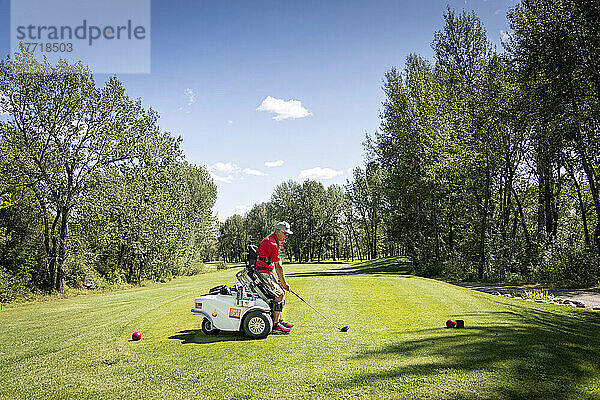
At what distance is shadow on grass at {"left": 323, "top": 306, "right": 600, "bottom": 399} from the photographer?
4980 mm

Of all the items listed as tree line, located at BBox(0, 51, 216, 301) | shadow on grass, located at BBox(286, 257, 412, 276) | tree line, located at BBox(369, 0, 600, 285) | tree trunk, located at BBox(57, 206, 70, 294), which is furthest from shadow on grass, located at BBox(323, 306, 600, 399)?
shadow on grass, located at BBox(286, 257, 412, 276)

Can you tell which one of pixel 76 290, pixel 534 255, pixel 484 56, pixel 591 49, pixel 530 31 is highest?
pixel 484 56

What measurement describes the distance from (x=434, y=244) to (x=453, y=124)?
376 inches

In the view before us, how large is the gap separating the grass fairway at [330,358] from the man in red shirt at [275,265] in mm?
673

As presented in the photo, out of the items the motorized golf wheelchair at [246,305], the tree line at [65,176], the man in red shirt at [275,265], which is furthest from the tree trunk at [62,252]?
the man in red shirt at [275,265]

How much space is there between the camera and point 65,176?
76.2 ft

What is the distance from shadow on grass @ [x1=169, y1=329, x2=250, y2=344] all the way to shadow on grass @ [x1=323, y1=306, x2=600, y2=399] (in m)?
3.03

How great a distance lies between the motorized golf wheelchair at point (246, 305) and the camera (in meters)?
7.97

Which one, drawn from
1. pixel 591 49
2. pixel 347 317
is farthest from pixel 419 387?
pixel 591 49

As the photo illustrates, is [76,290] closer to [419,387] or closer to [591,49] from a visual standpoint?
[419,387]

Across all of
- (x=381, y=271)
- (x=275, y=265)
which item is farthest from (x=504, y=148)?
(x=275, y=265)

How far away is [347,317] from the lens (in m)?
9.77

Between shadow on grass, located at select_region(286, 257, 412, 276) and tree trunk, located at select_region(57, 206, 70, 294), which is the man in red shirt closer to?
tree trunk, located at select_region(57, 206, 70, 294)

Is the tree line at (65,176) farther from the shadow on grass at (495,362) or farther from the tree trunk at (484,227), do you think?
the tree trunk at (484,227)
